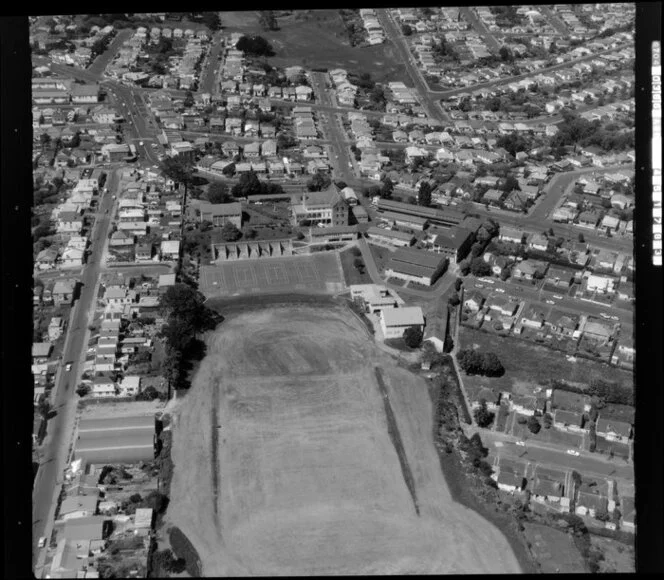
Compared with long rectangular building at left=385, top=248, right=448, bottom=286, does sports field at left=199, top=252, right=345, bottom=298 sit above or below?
below

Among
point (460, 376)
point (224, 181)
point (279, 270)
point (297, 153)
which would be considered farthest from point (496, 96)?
point (460, 376)

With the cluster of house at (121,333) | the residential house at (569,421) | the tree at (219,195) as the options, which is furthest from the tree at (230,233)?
the residential house at (569,421)

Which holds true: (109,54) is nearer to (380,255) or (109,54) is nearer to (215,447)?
(380,255)

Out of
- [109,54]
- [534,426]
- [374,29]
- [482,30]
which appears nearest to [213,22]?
[109,54]

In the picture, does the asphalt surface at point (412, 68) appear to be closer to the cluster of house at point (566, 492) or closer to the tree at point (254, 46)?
the tree at point (254, 46)

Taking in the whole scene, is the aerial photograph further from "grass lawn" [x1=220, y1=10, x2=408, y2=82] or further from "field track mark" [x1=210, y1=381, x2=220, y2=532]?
"grass lawn" [x1=220, y1=10, x2=408, y2=82]

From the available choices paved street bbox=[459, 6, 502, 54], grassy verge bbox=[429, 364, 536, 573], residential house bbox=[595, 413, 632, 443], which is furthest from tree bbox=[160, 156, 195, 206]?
paved street bbox=[459, 6, 502, 54]
